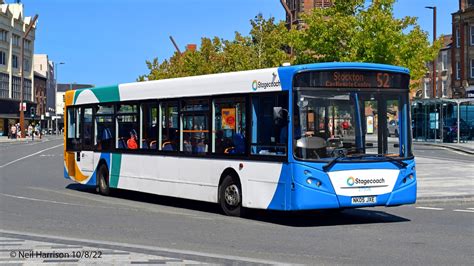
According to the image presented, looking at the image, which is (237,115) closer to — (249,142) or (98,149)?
(249,142)

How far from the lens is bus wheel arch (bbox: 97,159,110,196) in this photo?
1989 cm

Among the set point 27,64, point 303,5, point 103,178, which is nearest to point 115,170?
point 103,178

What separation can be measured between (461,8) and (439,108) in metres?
29.1

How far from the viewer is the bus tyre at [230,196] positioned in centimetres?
1480

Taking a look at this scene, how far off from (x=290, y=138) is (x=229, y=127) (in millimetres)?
1996

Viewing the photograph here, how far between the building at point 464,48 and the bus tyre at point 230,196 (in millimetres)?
67852

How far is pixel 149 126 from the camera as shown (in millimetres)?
17656

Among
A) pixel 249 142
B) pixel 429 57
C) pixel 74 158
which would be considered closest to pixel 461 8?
pixel 429 57

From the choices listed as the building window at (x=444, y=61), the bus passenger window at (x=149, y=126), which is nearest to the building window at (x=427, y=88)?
the building window at (x=444, y=61)

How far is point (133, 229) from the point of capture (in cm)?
1291

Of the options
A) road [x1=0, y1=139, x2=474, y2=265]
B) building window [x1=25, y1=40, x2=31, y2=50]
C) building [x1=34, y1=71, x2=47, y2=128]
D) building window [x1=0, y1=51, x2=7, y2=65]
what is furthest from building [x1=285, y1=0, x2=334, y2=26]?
building [x1=34, y1=71, x2=47, y2=128]

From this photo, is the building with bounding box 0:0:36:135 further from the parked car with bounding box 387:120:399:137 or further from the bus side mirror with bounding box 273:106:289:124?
the bus side mirror with bounding box 273:106:289:124

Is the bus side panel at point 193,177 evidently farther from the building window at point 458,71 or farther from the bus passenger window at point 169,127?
the building window at point 458,71

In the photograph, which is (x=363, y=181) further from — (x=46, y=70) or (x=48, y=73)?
(x=48, y=73)
